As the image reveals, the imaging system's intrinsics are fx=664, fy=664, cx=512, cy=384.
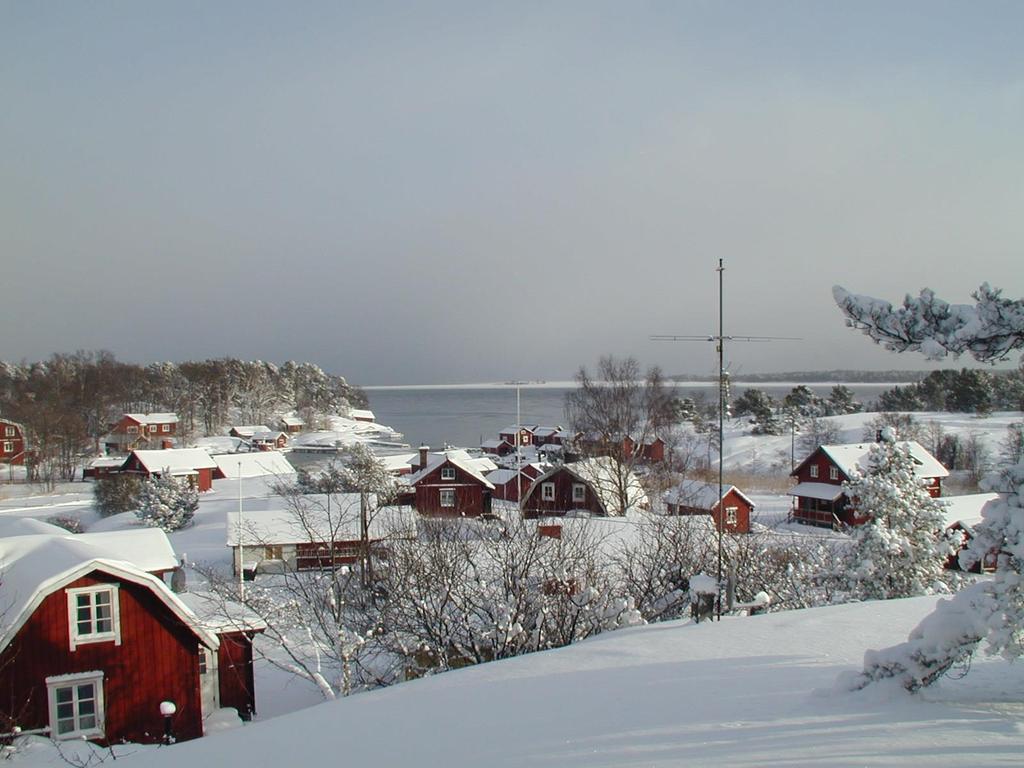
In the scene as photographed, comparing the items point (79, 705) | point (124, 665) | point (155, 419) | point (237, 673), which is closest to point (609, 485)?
point (237, 673)

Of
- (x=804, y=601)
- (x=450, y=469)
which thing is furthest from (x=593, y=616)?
(x=450, y=469)

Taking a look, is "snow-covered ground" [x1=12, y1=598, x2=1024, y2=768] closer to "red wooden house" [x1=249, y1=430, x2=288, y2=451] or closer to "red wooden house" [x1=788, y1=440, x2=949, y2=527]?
"red wooden house" [x1=788, y1=440, x2=949, y2=527]

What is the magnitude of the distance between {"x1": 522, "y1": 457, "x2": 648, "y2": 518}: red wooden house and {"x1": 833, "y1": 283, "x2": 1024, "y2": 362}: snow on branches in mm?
22219

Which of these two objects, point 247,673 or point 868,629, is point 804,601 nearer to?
point 868,629

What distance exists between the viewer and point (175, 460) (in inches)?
1612

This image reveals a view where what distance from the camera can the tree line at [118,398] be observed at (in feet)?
159

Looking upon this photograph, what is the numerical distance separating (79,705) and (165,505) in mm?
19439

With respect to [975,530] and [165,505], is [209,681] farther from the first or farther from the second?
[165,505]

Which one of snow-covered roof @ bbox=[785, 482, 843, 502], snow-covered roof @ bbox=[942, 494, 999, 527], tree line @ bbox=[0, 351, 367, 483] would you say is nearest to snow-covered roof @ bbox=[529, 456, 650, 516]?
snow-covered roof @ bbox=[785, 482, 843, 502]

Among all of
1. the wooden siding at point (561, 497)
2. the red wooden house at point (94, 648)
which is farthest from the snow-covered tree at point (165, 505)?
the red wooden house at point (94, 648)

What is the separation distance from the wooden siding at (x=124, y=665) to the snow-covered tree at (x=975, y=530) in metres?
10.7

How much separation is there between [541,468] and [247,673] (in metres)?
30.0

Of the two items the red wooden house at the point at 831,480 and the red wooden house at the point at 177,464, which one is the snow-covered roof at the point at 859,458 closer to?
the red wooden house at the point at 831,480

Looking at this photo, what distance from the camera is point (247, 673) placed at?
1256 centimetres
